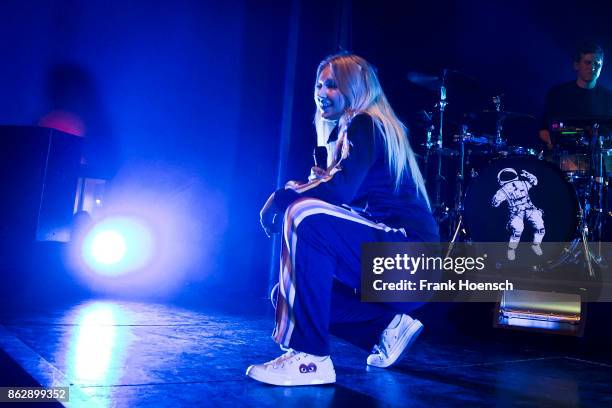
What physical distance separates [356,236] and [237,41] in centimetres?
286

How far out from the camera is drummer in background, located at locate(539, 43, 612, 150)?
4.08 m

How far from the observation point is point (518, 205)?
341 centimetres

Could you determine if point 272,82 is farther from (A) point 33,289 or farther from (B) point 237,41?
(A) point 33,289

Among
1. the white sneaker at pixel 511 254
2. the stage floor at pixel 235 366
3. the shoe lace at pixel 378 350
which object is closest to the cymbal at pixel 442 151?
the white sneaker at pixel 511 254

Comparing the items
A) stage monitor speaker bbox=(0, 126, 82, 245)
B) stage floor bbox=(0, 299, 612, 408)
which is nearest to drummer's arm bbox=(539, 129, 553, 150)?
stage floor bbox=(0, 299, 612, 408)

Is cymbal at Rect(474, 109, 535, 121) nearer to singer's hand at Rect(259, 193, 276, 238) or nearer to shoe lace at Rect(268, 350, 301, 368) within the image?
singer's hand at Rect(259, 193, 276, 238)

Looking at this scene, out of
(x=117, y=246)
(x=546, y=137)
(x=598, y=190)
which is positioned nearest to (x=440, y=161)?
(x=546, y=137)

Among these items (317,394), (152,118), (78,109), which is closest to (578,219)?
(317,394)

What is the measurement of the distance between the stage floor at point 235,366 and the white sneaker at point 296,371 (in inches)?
1.2

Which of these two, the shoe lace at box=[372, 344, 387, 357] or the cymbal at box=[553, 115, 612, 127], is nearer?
the shoe lace at box=[372, 344, 387, 357]

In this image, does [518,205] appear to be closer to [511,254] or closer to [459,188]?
[511,254]

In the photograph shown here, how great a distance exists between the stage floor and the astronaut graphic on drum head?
73cm

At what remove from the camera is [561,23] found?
16.1 ft

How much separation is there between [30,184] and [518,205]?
2.82 metres
